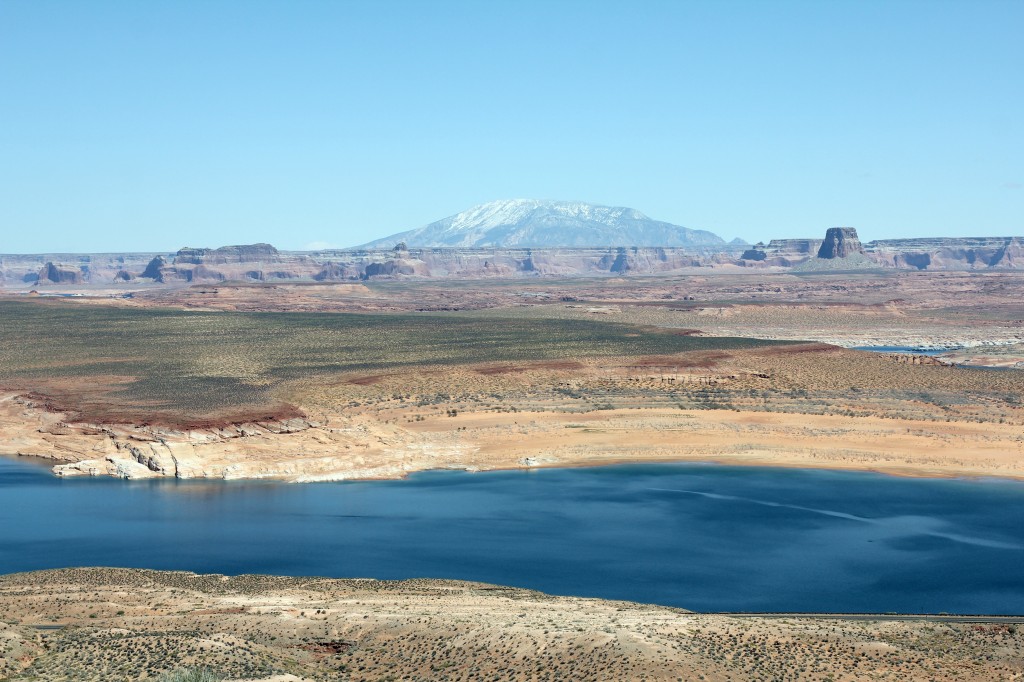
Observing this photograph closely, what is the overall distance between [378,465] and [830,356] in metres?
52.3

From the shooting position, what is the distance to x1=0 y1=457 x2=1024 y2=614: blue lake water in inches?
1893

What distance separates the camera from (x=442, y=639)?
3725 cm

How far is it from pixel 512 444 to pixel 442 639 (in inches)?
1615

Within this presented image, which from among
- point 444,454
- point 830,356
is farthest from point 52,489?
point 830,356

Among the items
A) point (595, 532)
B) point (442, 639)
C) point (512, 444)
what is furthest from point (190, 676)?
point (512, 444)

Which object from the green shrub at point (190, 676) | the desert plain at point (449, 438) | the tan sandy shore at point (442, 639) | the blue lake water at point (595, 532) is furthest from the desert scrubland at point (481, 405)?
the green shrub at point (190, 676)

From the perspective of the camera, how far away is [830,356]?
10844 cm

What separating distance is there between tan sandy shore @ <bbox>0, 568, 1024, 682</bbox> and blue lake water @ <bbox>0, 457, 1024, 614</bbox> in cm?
522

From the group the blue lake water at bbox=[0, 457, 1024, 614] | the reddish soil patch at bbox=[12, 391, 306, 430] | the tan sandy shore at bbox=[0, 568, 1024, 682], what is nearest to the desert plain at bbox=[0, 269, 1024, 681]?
the tan sandy shore at bbox=[0, 568, 1024, 682]

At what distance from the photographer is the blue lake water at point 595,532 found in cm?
4809

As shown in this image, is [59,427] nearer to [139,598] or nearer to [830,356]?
[139,598]

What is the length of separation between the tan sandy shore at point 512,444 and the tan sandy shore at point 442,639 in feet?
88.6

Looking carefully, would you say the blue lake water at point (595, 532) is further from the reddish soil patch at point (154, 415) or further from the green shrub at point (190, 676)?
the green shrub at point (190, 676)

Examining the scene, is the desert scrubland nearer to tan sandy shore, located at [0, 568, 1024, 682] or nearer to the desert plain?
the desert plain
